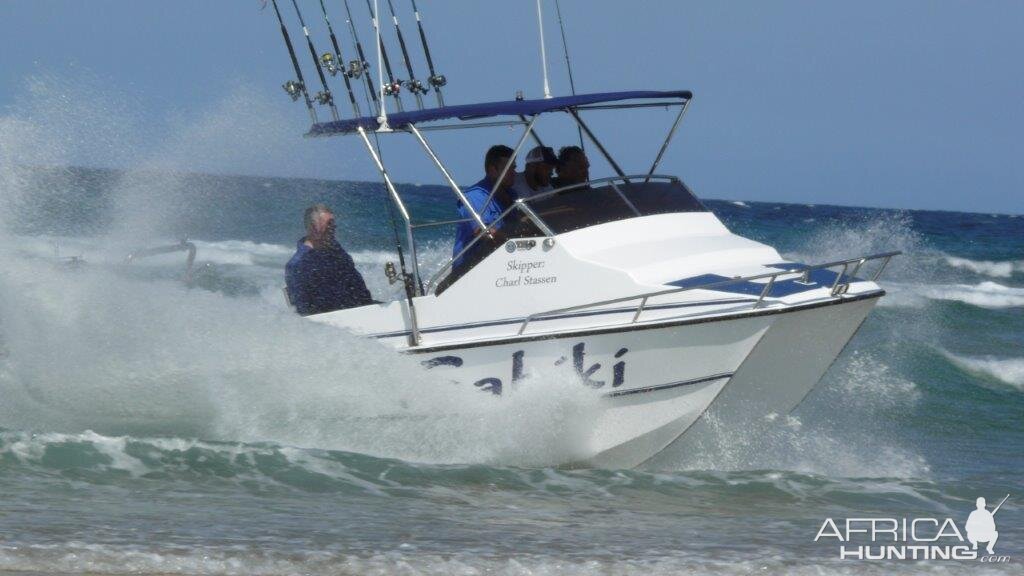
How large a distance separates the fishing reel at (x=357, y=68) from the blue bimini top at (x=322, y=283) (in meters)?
1.20

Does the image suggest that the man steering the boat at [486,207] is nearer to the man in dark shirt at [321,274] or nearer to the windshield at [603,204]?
the windshield at [603,204]

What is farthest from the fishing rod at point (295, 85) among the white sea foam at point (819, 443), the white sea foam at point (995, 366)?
the white sea foam at point (995, 366)

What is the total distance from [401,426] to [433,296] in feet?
2.86

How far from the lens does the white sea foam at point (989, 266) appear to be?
106 feet

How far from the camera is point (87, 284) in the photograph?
29.7 ft

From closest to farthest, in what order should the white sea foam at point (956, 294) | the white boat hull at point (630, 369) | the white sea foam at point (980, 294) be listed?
the white boat hull at point (630, 369) → the white sea foam at point (956, 294) → the white sea foam at point (980, 294)

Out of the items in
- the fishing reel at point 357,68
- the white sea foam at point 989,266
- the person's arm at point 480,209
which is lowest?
the person's arm at point 480,209

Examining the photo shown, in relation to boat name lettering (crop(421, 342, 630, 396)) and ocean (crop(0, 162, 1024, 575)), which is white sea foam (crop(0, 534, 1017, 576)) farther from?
boat name lettering (crop(421, 342, 630, 396))

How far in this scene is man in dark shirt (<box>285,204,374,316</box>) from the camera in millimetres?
8445

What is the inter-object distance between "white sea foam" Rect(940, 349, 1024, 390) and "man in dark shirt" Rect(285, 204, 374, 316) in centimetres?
829

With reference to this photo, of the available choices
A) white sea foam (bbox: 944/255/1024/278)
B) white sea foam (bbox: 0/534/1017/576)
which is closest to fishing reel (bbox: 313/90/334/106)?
white sea foam (bbox: 0/534/1017/576)

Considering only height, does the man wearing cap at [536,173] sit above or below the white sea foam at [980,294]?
below

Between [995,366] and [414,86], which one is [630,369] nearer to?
[414,86]

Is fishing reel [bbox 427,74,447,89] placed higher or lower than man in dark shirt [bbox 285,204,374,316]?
higher
